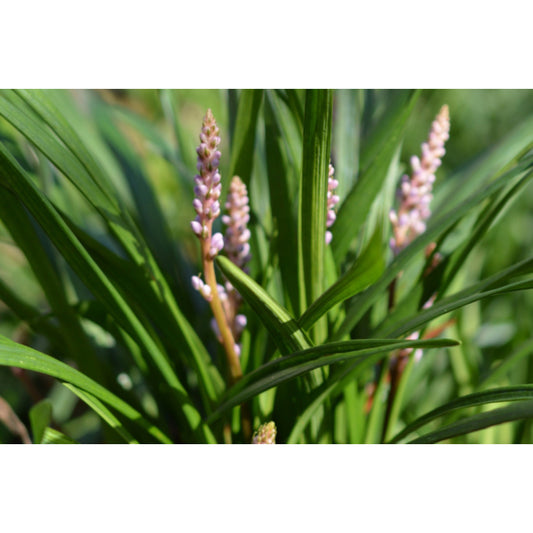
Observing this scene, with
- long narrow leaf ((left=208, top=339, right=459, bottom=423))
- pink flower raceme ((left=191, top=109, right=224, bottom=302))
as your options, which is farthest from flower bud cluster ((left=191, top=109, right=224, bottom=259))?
long narrow leaf ((left=208, top=339, right=459, bottom=423))

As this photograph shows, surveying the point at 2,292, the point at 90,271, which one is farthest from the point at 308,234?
the point at 2,292

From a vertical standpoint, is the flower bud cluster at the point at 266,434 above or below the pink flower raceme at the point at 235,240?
below

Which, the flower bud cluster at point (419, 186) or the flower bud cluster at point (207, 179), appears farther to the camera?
the flower bud cluster at point (419, 186)

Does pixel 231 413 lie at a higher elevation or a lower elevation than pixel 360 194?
lower

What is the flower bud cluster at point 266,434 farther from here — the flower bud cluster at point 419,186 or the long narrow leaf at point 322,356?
the flower bud cluster at point 419,186

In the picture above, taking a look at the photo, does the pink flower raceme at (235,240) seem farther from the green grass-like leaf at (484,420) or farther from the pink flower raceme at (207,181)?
the green grass-like leaf at (484,420)

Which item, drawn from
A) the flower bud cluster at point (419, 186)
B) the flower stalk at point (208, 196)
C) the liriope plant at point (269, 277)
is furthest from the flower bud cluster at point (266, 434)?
the flower bud cluster at point (419, 186)

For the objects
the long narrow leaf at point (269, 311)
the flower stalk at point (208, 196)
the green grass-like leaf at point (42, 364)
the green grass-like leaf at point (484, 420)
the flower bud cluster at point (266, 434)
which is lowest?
the flower bud cluster at point (266, 434)

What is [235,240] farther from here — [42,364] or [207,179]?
[42,364]

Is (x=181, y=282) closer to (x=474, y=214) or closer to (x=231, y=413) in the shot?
(x=231, y=413)

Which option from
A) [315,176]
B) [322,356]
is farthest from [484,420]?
[315,176]
